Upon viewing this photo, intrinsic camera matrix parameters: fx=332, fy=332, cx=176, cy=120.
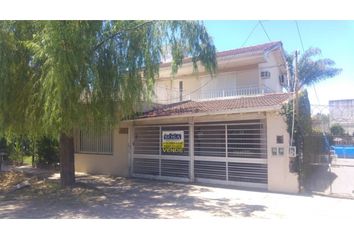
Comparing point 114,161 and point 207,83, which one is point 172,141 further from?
point 207,83

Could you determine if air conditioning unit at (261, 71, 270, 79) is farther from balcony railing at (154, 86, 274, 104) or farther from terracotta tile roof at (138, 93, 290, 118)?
terracotta tile roof at (138, 93, 290, 118)

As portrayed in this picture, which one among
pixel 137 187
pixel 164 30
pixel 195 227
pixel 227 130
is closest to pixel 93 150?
pixel 137 187

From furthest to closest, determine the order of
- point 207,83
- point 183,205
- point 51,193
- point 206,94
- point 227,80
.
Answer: point 207,83, point 206,94, point 227,80, point 51,193, point 183,205

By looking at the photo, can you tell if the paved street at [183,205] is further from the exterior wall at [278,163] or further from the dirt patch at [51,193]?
the exterior wall at [278,163]

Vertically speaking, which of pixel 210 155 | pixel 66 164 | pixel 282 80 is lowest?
pixel 66 164

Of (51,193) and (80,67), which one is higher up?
A: (80,67)

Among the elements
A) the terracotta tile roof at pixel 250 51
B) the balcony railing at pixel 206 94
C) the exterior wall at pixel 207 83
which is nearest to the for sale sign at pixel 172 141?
the balcony railing at pixel 206 94

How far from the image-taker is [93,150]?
17266mm

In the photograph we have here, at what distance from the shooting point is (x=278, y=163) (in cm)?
1113

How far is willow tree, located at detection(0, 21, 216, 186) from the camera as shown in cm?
838

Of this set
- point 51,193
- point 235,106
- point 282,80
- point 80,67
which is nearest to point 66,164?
point 51,193

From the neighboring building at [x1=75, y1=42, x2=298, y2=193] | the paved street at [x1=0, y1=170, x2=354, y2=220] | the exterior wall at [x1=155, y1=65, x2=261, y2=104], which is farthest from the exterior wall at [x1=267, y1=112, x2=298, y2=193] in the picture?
the exterior wall at [x1=155, y1=65, x2=261, y2=104]

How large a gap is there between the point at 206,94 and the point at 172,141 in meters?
5.18

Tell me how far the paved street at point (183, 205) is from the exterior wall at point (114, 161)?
A: 3948mm
